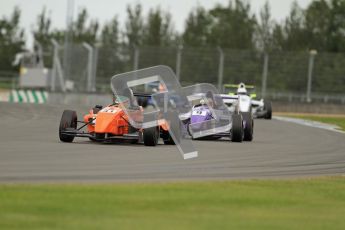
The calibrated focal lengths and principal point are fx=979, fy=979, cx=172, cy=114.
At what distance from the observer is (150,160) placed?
14.8m

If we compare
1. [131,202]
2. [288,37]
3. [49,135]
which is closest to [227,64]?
[288,37]

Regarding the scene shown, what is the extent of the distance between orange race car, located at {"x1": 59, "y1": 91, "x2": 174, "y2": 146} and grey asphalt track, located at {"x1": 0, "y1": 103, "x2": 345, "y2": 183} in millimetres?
197

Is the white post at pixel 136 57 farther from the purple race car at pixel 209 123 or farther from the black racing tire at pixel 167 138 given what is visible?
the black racing tire at pixel 167 138

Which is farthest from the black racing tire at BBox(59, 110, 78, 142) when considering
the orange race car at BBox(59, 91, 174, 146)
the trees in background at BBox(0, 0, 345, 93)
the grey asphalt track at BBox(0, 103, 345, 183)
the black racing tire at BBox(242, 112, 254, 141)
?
the trees in background at BBox(0, 0, 345, 93)

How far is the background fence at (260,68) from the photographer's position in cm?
4725

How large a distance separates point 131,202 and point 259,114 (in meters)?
27.1

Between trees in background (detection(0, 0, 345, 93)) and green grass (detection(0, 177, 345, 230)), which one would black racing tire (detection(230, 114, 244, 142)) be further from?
trees in background (detection(0, 0, 345, 93))

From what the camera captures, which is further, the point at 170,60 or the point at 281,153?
the point at 170,60

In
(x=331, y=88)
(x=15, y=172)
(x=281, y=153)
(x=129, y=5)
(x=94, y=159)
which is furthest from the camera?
(x=129, y=5)

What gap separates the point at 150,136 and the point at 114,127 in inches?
26.5

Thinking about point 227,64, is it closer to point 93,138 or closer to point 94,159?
point 93,138

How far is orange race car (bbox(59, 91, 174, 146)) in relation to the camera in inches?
696

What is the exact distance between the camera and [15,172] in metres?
12.1

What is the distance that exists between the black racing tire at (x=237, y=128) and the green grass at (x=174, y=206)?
27.0 feet
